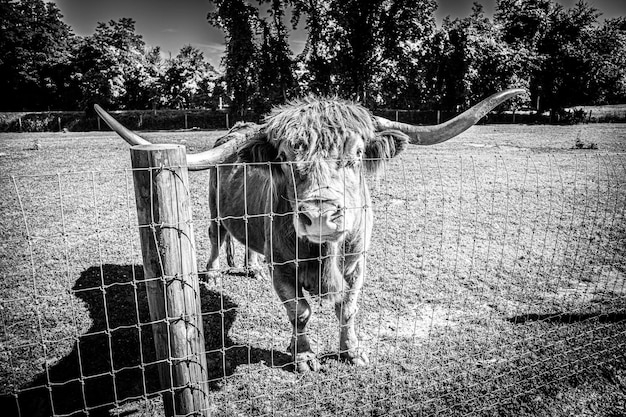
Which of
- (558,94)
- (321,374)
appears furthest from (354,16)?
(321,374)

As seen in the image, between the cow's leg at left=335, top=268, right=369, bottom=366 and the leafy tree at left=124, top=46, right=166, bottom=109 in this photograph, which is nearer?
the cow's leg at left=335, top=268, right=369, bottom=366

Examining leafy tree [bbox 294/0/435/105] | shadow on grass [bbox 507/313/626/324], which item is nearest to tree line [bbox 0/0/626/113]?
leafy tree [bbox 294/0/435/105]

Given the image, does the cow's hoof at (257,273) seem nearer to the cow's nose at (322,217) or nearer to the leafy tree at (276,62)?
the cow's nose at (322,217)

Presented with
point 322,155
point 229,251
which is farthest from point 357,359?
point 229,251

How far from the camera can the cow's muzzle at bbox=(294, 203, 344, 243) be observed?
273 cm

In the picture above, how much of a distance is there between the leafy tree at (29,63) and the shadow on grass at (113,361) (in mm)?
53165

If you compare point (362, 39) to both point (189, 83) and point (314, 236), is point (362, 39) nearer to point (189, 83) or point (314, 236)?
point (189, 83)

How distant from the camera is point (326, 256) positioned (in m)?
3.31

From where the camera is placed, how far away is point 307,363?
3.68m

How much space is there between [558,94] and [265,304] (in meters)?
44.6

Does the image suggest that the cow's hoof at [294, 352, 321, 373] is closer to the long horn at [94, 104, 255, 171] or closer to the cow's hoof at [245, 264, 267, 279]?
the long horn at [94, 104, 255, 171]

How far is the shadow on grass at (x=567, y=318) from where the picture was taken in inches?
172

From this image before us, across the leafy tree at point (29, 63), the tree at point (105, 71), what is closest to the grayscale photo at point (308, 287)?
the tree at point (105, 71)

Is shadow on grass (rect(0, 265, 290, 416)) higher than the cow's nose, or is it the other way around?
the cow's nose
